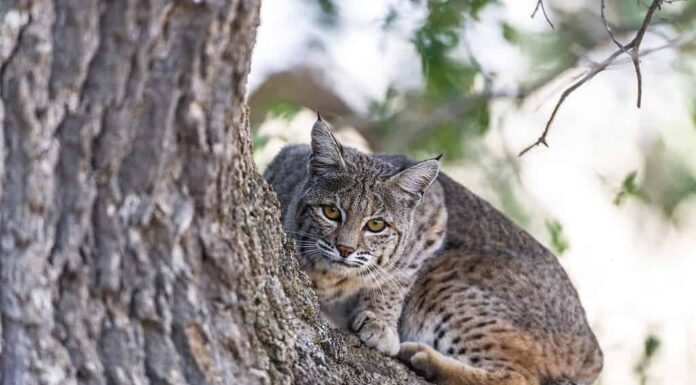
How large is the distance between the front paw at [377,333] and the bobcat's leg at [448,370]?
8 centimetres

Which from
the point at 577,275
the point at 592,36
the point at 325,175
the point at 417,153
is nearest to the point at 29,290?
the point at 325,175

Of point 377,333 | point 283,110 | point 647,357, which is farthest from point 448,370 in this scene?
point 647,357

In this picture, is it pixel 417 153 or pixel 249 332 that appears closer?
pixel 249 332

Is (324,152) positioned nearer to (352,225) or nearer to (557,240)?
(352,225)

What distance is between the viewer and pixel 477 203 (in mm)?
6059

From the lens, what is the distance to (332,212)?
5145 mm

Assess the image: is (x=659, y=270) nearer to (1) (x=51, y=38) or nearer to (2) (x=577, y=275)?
(2) (x=577, y=275)

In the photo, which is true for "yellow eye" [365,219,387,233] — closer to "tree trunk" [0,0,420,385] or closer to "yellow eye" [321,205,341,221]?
"yellow eye" [321,205,341,221]

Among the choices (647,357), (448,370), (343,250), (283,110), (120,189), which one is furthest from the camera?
(647,357)

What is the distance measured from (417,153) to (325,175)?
3.37 metres

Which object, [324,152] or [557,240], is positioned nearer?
[324,152]

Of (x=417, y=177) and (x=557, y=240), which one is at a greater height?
(x=557, y=240)

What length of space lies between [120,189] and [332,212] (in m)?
2.44

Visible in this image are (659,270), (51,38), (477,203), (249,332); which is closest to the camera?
(51,38)
